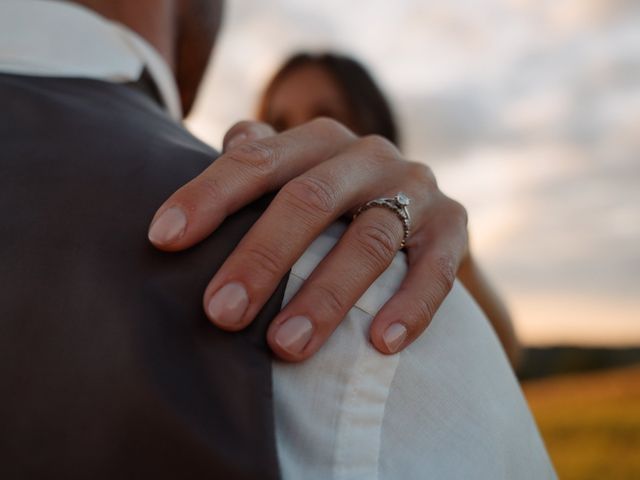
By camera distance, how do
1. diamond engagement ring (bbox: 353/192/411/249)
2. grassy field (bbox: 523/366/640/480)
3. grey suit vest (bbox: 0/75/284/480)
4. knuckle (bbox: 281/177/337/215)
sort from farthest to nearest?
grassy field (bbox: 523/366/640/480), diamond engagement ring (bbox: 353/192/411/249), knuckle (bbox: 281/177/337/215), grey suit vest (bbox: 0/75/284/480)

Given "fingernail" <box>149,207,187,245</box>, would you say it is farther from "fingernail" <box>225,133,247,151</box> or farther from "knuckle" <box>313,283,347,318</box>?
"fingernail" <box>225,133,247,151</box>

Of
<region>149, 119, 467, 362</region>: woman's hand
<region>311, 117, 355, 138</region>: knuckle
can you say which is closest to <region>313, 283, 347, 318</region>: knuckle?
<region>149, 119, 467, 362</region>: woman's hand

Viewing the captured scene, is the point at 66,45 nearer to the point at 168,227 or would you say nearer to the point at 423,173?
the point at 168,227

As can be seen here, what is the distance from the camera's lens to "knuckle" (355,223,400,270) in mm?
762

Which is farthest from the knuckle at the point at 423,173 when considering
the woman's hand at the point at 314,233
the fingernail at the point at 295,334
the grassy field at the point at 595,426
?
the grassy field at the point at 595,426

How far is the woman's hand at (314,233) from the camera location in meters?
0.67

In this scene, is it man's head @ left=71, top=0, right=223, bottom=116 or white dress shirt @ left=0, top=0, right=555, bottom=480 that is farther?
man's head @ left=71, top=0, right=223, bottom=116

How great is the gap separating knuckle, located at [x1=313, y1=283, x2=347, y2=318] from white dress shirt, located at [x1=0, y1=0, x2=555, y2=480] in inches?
1.2

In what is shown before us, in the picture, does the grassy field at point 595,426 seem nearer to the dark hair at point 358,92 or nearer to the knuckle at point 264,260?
the dark hair at point 358,92

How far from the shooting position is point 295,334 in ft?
2.16

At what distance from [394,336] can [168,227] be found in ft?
0.80

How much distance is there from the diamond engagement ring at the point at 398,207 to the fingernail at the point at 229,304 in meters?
0.23

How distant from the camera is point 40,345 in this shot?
0.64 metres

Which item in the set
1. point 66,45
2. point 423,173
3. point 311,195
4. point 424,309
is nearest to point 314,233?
point 311,195
